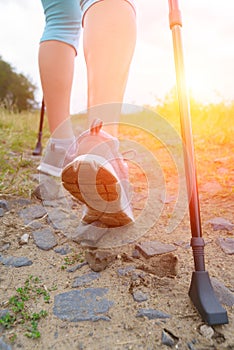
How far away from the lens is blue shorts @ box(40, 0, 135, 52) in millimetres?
1721

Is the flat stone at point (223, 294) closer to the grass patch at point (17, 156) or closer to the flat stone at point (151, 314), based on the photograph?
the flat stone at point (151, 314)

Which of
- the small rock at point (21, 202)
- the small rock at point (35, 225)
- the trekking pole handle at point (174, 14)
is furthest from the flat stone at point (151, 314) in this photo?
the small rock at point (21, 202)

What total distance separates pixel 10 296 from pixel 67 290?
0.17 m

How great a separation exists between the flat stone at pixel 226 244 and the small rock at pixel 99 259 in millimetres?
422

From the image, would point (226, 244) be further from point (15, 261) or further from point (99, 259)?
point (15, 261)

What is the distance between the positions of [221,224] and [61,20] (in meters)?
1.23

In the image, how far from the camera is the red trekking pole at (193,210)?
0.91 meters

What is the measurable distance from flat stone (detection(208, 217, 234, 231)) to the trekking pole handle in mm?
845

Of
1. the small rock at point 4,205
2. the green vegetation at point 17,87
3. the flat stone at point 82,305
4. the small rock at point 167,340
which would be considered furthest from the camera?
the green vegetation at point 17,87

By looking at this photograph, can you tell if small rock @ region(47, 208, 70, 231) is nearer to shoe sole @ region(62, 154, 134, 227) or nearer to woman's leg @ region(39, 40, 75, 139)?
shoe sole @ region(62, 154, 134, 227)

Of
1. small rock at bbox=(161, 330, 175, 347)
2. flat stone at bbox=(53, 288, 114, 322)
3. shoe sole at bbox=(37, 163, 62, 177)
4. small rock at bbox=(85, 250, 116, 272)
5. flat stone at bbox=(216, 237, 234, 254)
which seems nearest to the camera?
small rock at bbox=(161, 330, 175, 347)

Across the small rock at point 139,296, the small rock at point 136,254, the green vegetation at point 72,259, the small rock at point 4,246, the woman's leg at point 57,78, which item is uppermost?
the woman's leg at point 57,78

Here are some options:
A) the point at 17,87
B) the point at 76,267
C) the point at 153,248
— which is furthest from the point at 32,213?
the point at 17,87

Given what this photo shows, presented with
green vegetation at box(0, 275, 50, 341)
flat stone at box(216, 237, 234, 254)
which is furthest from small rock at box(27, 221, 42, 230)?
flat stone at box(216, 237, 234, 254)
